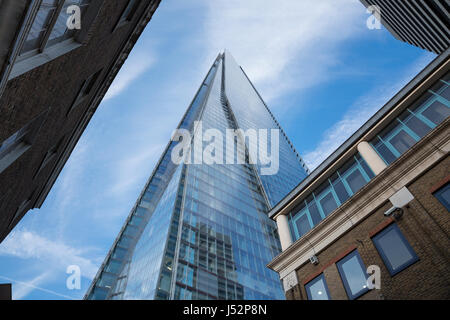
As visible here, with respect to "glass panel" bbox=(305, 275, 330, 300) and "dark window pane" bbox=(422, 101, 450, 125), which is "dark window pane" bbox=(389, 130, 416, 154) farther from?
"glass panel" bbox=(305, 275, 330, 300)


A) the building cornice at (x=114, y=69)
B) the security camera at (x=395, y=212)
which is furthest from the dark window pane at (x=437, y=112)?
the building cornice at (x=114, y=69)

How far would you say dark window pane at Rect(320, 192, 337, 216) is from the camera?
1280 cm

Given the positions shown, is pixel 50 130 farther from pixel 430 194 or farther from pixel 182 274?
pixel 182 274

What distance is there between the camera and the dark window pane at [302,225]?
44.3ft

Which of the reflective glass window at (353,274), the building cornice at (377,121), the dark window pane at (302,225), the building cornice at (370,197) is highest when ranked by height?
the building cornice at (377,121)

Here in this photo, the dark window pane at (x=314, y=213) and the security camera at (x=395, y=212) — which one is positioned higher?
the dark window pane at (x=314, y=213)

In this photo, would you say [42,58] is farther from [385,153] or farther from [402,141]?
[402,141]

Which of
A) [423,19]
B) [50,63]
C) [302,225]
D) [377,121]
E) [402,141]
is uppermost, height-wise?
[423,19]

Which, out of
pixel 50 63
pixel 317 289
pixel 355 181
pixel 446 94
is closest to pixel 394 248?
pixel 317 289

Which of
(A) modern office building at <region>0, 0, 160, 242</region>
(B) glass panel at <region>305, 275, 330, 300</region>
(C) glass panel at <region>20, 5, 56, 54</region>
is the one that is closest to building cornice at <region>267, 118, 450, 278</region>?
(B) glass panel at <region>305, 275, 330, 300</region>

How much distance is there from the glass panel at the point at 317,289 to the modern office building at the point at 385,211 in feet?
0.12

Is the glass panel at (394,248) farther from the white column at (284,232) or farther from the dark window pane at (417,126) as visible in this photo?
the white column at (284,232)

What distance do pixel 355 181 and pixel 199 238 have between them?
28934mm

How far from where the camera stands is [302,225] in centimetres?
1386
